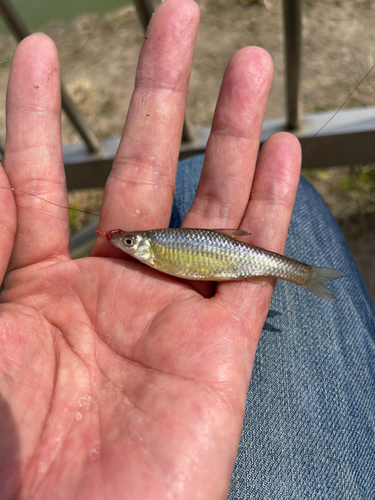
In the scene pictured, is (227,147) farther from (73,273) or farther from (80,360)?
(80,360)

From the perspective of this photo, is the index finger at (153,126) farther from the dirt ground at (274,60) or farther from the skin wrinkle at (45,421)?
the dirt ground at (274,60)

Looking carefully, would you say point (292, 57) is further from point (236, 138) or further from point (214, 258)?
point (214, 258)

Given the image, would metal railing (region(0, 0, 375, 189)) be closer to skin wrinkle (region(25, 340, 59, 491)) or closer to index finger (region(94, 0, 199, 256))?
index finger (region(94, 0, 199, 256))

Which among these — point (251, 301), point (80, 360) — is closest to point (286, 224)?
point (251, 301)

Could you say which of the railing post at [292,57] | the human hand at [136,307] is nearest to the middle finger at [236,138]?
the human hand at [136,307]

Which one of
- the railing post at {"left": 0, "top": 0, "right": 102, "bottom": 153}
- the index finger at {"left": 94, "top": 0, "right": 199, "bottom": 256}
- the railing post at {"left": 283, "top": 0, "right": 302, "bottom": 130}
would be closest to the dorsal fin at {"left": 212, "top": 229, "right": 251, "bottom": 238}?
the index finger at {"left": 94, "top": 0, "right": 199, "bottom": 256}
